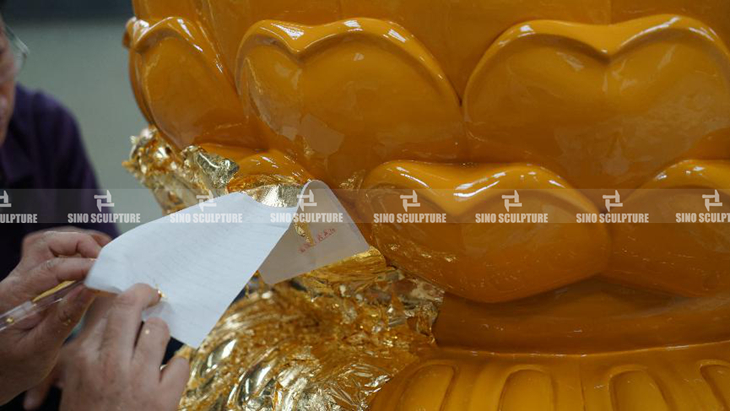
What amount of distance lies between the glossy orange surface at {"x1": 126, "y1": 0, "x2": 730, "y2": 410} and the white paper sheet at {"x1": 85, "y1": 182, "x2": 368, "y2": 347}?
0.03 meters

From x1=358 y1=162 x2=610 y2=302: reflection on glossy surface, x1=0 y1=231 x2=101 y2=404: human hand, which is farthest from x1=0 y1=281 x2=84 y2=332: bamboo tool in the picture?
x1=358 y1=162 x2=610 y2=302: reflection on glossy surface

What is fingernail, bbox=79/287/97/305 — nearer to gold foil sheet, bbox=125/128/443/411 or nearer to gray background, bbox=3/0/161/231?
gold foil sheet, bbox=125/128/443/411

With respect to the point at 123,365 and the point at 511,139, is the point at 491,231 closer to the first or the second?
the point at 511,139

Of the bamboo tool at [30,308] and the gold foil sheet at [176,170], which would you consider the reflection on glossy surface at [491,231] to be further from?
the bamboo tool at [30,308]

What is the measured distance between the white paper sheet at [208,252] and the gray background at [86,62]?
2071 millimetres

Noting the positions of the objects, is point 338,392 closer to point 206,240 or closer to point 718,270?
point 206,240

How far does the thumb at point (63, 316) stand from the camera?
63 cm

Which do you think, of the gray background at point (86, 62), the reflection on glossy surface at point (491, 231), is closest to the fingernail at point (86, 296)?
the reflection on glossy surface at point (491, 231)

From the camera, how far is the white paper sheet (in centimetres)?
56

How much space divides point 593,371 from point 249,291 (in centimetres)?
41

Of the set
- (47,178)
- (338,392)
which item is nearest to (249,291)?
(338,392)

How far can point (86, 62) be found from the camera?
297 cm

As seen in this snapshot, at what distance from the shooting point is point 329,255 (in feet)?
2.09

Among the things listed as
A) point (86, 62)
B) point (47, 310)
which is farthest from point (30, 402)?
point (86, 62)
